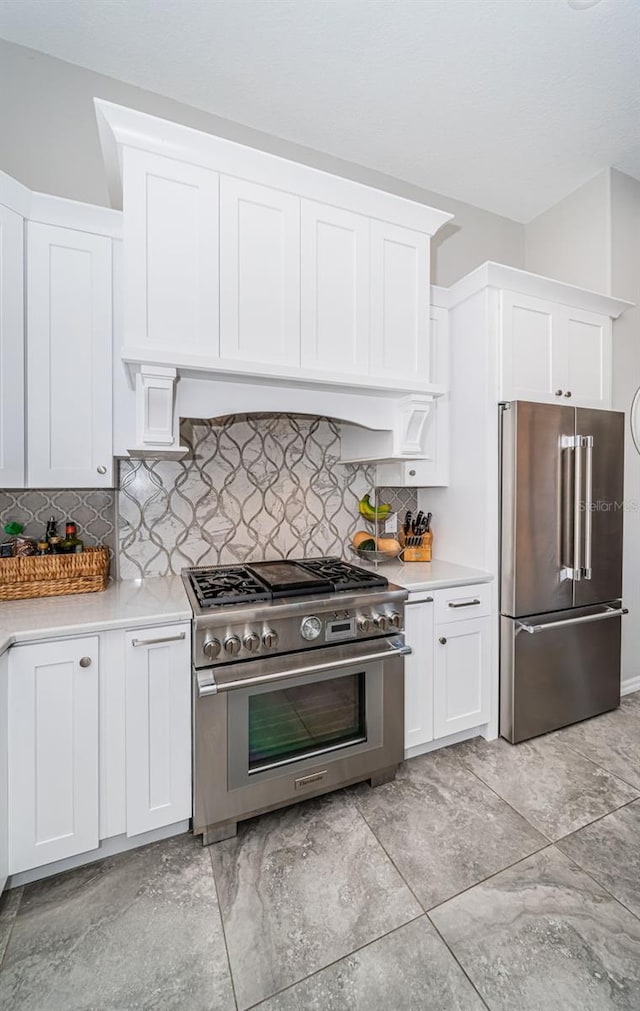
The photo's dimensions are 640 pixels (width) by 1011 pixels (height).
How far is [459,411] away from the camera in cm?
262

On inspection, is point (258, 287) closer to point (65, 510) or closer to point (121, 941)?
point (65, 510)

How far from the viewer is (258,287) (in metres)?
1.94

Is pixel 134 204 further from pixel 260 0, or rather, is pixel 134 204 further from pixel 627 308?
pixel 627 308

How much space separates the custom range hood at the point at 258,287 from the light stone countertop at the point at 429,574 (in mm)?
660

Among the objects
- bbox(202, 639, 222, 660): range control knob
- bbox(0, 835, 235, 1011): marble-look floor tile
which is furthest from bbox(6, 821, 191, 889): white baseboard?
bbox(202, 639, 222, 660): range control knob

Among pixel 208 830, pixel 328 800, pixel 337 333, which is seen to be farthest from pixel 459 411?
pixel 208 830

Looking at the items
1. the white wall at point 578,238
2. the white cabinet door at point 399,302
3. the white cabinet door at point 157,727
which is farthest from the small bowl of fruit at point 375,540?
the white wall at point 578,238

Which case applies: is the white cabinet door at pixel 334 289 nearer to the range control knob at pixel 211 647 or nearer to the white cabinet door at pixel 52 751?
the range control knob at pixel 211 647

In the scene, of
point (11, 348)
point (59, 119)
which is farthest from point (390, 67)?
point (11, 348)

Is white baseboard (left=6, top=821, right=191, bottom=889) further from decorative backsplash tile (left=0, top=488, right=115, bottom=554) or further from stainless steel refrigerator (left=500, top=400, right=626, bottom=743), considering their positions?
stainless steel refrigerator (left=500, top=400, right=626, bottom=743)

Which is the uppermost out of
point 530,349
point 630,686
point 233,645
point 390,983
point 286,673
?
point 530,349

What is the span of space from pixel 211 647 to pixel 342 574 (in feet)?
2.47

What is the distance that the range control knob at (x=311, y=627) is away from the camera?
73.4 inches

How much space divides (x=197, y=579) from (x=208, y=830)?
3.27ft
